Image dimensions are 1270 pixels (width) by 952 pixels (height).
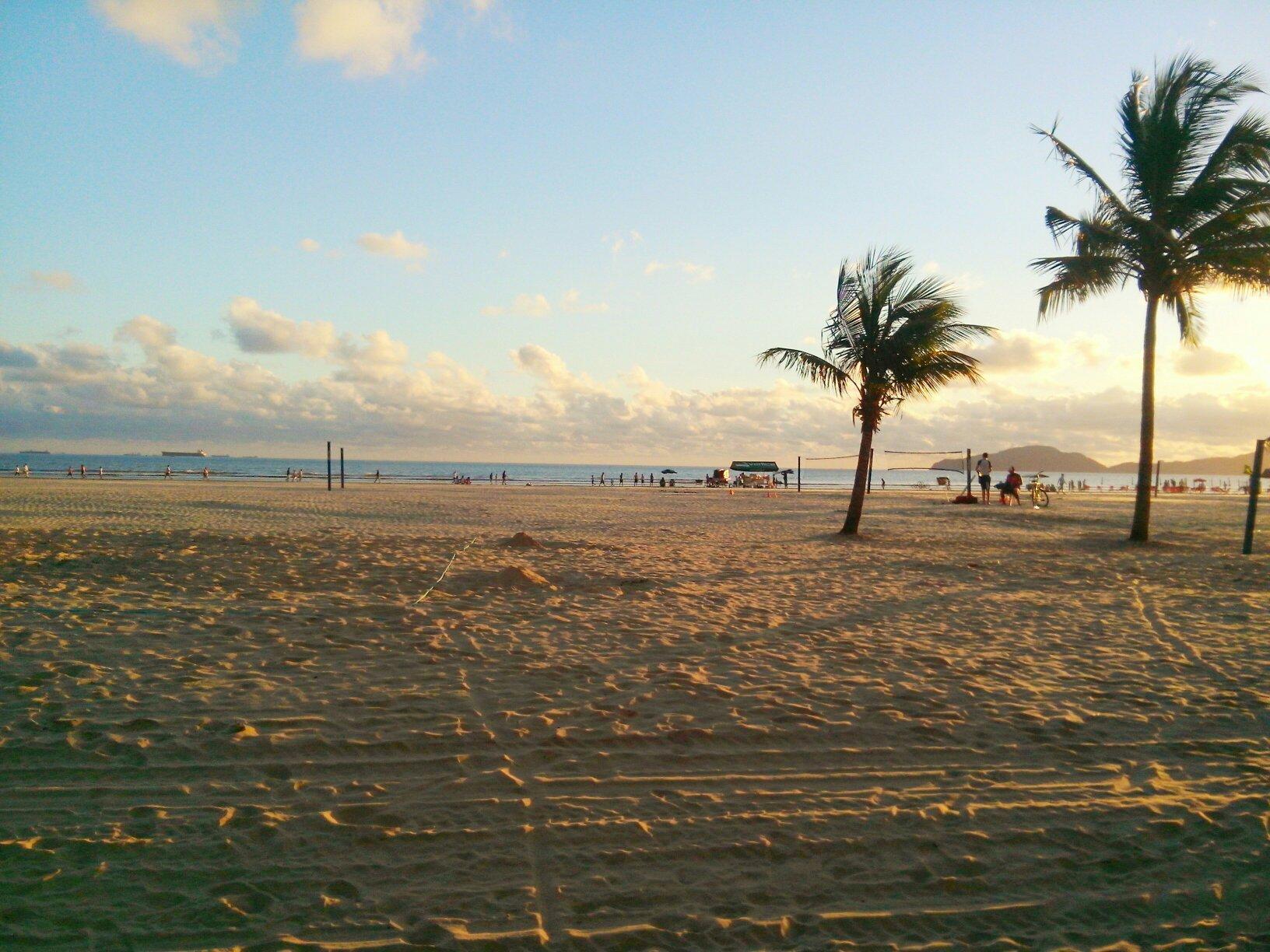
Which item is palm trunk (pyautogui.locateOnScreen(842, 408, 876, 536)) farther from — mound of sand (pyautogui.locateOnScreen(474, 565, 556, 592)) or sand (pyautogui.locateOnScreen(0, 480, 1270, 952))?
mound of sand (pyautogui.locateOnScreen(474, 565, 556, 592))

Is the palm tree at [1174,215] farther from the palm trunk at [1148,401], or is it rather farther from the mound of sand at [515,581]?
the mound of sand at [515,581]

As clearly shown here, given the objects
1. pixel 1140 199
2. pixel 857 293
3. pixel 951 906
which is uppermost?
pixel 1140 199

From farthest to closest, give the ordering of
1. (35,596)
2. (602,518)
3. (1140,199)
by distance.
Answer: (602,518) < (1140,199) < (35,596)

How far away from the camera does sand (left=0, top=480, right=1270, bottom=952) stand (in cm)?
262

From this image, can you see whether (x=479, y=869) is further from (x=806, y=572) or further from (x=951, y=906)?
(x=806, y=572)

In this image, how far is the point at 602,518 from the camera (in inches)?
742

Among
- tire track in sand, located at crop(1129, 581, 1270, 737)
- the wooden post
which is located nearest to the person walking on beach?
the wooden post

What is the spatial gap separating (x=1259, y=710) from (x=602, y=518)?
48.6 feet

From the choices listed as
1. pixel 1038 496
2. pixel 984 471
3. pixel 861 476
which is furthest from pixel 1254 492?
pixel 1038 496

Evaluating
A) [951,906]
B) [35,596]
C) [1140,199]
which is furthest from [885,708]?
[1140,199]

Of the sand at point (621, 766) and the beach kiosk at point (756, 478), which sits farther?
the beach kiosk at point (756, 478)

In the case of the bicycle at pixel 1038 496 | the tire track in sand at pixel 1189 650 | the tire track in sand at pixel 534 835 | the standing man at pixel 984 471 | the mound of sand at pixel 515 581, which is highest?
the standing man at pixel 984 471

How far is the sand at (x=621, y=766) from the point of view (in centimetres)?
262

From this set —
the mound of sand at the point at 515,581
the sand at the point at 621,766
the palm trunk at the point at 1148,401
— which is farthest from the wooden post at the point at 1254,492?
the mound of sand at the point at 515,581
